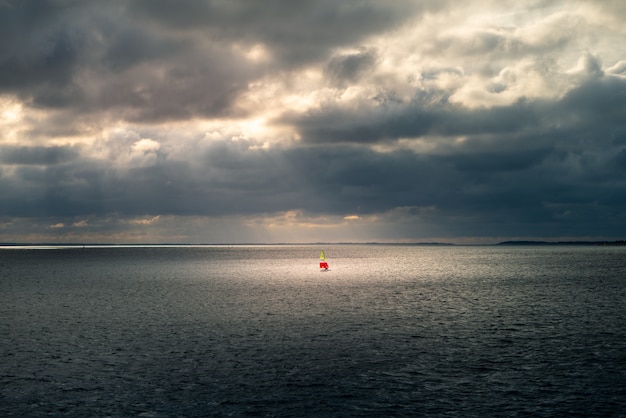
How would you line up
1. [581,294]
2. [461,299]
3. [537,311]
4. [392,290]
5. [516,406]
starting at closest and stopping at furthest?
[516,406], [537,311], [461,299], [581,294], [392,290]

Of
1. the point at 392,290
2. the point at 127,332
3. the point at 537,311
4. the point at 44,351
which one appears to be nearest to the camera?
the point at 44,351

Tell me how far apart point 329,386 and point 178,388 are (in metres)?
7.98

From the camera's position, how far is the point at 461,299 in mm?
72062

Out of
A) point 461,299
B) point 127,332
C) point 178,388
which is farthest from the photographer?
point 461,299

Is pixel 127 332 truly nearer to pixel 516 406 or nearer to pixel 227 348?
pixel 227 348

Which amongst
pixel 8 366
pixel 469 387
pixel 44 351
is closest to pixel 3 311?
pixel 44 351

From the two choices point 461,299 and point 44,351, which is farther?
point 461,299

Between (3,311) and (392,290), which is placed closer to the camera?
(3,311)

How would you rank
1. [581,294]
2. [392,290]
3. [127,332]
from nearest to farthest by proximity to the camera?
[127,332]
[581,294]
[392,290]

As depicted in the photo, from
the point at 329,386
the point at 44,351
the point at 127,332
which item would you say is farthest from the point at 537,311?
the point at 44,351

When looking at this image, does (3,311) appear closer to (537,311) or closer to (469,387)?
(469,387)

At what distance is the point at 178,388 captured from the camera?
27.5 metres

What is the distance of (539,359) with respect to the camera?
33.8 metres

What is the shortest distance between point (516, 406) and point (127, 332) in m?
33.3
